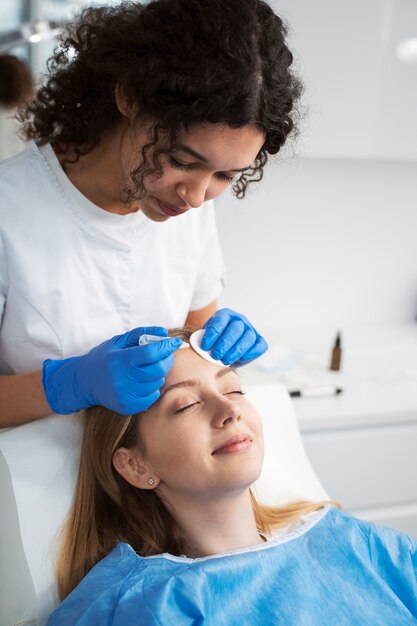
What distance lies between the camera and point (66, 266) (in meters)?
1.37

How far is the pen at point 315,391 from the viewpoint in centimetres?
197

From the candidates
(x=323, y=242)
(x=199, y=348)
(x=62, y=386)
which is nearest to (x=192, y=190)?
(x=199, y=348)

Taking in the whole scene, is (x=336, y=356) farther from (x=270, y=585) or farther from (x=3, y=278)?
(x=3, y=278)

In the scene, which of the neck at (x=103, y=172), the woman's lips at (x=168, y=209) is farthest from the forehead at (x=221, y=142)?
the neck at (x=103, y=172)

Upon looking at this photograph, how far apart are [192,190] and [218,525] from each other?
63 centimetres

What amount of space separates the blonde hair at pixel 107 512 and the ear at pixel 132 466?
19mm

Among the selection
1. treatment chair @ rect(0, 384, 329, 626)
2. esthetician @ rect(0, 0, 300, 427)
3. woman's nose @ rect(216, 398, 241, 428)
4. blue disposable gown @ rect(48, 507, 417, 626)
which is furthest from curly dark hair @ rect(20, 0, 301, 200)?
blue disposable gown @ rect(48, 507, 417, 626)

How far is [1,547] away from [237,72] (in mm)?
925

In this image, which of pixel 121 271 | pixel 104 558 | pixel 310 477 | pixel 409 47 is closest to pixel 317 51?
pixel 409 47

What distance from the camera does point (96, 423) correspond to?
138cm

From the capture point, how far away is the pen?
6.46ft

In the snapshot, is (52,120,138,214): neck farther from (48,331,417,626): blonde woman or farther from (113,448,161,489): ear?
(113,448,161,489): ear

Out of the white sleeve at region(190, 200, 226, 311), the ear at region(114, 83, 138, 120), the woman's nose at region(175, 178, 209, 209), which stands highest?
the ear at region(114, 83, 138, 120)

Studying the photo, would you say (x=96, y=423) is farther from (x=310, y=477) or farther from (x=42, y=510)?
(x=310, y=477)
